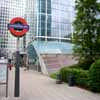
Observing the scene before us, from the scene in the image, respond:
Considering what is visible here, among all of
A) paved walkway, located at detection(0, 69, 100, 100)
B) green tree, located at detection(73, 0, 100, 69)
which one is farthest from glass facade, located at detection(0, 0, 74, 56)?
paved walkway, located at detection(0, 69, 100, 100)

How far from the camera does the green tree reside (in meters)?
15.5

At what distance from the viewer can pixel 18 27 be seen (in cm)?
893

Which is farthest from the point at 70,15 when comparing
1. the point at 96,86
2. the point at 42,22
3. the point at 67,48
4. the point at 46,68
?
the point at 96,86

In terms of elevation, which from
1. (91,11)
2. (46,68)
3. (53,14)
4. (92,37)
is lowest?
(46,68)

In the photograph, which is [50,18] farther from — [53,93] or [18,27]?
[18,27]

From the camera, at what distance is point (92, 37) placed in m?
15.7

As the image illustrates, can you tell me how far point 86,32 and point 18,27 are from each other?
8459mm

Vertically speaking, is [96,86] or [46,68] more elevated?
[96,86]

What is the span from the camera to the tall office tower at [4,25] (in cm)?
4202

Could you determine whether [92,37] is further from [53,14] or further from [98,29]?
[53,14]

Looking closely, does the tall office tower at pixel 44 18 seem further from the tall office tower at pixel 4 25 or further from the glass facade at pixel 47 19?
the tall office tower at pixel 4 25

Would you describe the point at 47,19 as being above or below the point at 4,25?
above

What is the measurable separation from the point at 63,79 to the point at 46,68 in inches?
460

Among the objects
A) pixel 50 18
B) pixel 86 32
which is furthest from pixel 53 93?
pixel 50 18
